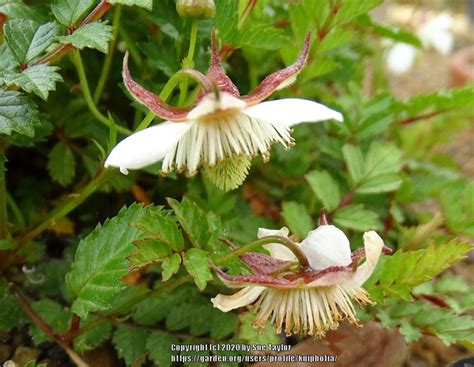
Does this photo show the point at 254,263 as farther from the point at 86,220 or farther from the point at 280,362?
the point at 86,220

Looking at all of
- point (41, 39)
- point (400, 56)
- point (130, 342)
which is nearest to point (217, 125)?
point (41, 39)

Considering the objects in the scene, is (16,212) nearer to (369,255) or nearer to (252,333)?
(252,333)

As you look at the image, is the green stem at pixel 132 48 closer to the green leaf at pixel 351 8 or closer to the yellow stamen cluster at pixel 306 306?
the green leaf at pixel 351 8

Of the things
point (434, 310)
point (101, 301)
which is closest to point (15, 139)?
point (101, 301)

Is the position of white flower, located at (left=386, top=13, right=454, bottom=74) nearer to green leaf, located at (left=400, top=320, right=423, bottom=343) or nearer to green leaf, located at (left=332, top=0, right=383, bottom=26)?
green leaf, located at (left=332, top=0, right=383, bottom=26)

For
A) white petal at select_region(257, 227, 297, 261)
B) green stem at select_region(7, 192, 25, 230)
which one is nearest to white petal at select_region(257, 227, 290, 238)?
white petal at select_region(257, 227, 297, 261)
